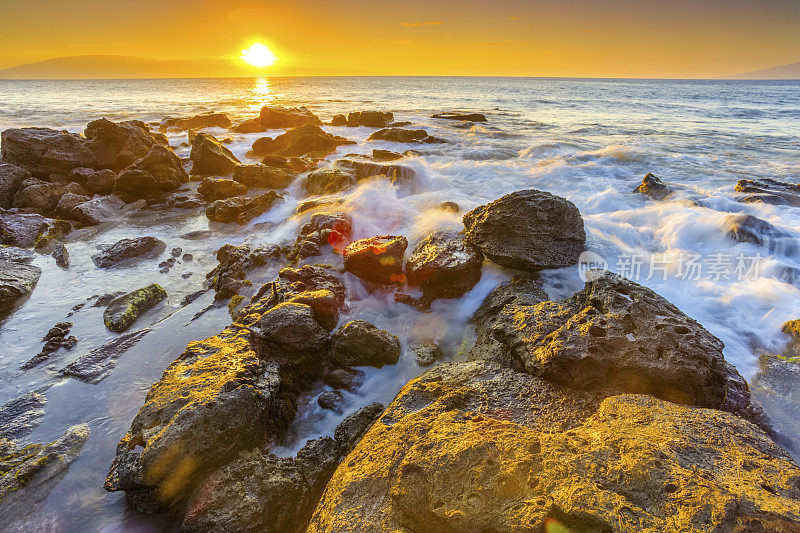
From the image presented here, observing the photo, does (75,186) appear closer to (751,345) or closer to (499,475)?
(499,475)

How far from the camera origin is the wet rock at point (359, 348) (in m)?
4.20

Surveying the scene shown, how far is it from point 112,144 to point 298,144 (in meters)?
6.40

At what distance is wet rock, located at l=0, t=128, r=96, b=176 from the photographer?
9.88 m

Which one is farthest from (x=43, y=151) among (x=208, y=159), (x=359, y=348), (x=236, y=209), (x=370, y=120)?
(x=370, y=120)

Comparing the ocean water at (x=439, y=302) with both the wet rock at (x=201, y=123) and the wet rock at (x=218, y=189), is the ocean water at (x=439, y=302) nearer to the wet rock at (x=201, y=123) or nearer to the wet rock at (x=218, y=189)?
the wet rock at (x=218, y=189)

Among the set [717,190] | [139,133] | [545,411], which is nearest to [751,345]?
[545,411]

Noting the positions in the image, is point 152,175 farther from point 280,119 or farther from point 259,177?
point 280,119

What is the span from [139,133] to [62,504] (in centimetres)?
1269

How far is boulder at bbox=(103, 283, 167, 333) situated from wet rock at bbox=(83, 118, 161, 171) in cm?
852

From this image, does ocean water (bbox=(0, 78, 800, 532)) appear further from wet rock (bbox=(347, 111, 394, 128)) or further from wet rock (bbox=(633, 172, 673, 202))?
wet rock (bbox=(347, 111, 394, 128))

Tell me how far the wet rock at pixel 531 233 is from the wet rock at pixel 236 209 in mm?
5710

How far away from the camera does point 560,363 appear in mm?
3164

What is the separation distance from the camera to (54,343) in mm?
4480

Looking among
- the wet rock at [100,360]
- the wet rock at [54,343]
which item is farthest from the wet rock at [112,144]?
the wet rock at [100,360]
